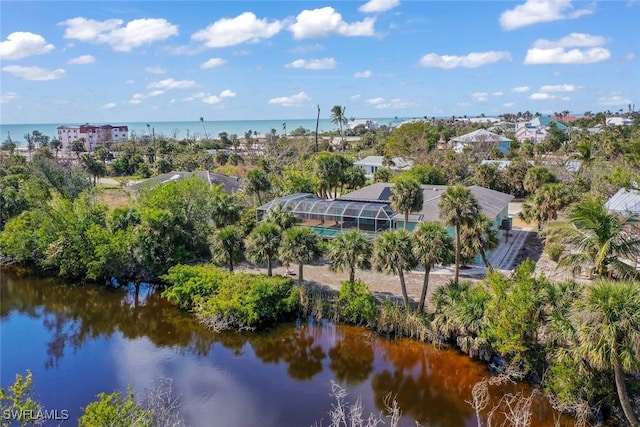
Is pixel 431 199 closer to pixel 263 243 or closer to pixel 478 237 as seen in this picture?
pixel 478 237

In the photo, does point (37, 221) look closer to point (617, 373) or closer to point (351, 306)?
point (351, 306)

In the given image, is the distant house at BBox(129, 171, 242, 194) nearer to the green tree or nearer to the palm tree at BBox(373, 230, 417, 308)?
the green tree

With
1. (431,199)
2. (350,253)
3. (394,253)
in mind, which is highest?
(431,199)

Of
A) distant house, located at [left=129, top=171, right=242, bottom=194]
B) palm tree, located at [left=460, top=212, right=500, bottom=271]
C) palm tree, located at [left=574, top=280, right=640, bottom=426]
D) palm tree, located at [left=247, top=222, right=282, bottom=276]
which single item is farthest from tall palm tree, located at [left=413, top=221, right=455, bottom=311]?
distant house, located at [left=129, top=171, right=242, bottom=194]

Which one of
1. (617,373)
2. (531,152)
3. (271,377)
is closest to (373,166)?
(531,152)

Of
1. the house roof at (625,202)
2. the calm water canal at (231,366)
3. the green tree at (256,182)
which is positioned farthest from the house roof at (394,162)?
the calm water canal at (231,366)

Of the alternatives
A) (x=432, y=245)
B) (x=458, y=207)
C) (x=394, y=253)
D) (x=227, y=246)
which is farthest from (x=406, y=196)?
(x=227, y=246)

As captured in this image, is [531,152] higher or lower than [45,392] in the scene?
higher
